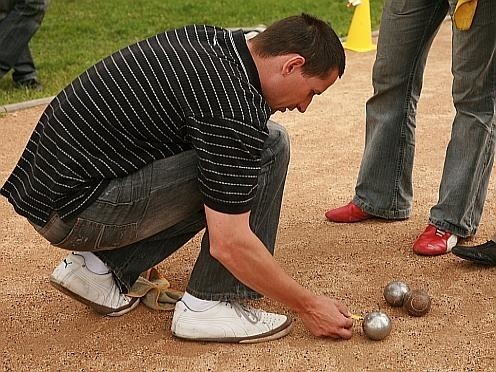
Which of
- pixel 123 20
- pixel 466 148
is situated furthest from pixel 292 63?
pixel 123 20

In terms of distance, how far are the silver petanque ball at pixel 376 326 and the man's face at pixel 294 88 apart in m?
0.83

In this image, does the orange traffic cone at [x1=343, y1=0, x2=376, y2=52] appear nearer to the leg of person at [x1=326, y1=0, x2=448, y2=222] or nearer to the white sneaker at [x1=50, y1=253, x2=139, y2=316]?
the leg of person at [x1=326, y1=0, x2=448, y2=222]

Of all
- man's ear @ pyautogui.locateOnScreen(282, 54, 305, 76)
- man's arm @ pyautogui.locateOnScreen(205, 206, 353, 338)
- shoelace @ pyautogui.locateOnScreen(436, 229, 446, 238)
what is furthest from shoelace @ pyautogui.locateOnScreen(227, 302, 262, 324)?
shoelace @ pyautogui.locateOnScreen(436, 229, 446, 238)

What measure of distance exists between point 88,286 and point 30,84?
3.98 metres

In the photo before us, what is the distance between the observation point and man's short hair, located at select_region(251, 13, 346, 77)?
2.77 m

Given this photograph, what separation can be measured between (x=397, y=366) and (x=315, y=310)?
341 millimetres

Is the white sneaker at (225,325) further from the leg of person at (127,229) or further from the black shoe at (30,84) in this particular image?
the black shoe at (30,84)

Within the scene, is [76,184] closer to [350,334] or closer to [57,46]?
[350,334]

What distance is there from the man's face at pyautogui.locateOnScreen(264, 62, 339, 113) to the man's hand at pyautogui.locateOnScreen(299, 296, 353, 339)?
68cm

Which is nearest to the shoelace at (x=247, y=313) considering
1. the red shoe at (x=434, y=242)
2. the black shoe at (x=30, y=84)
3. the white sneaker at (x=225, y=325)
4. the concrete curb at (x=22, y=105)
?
the white sneaker at (x=225, y=325)

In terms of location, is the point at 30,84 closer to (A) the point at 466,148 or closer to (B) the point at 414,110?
(B) the point at 414,110

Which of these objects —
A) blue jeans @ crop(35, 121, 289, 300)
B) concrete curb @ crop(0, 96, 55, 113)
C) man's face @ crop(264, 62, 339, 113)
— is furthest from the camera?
concrete curb @ crop(0, 96, 55, 113)

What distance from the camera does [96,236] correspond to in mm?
2994

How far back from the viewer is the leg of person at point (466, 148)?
3.64 metres
